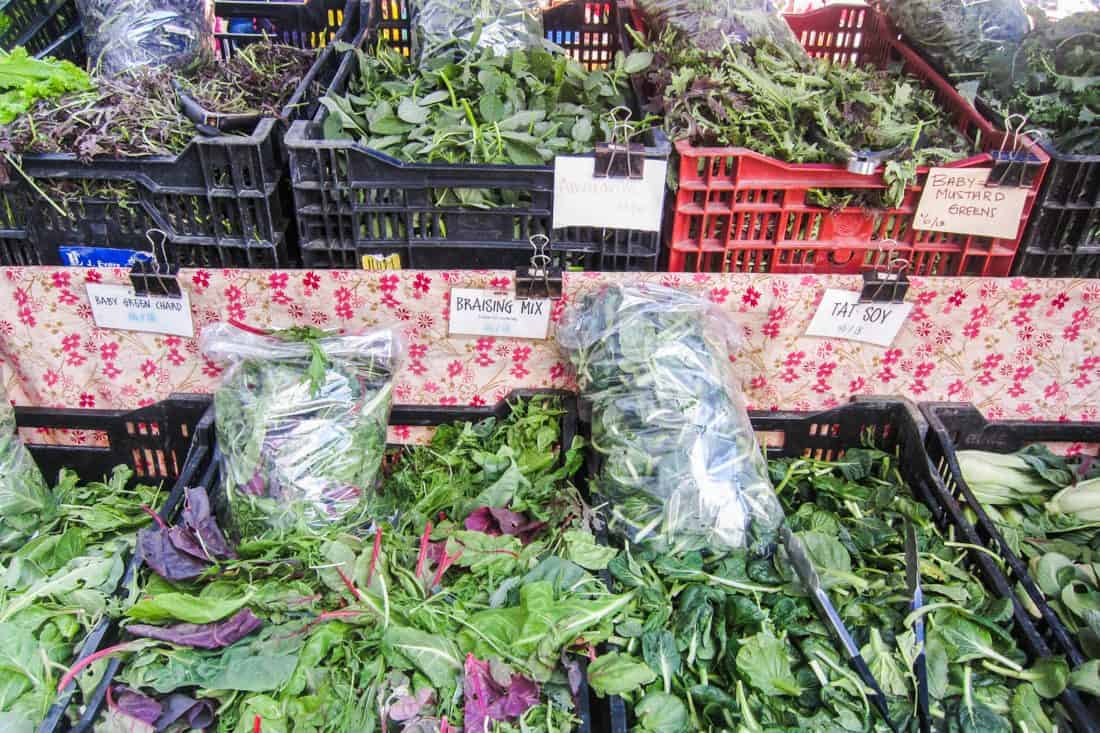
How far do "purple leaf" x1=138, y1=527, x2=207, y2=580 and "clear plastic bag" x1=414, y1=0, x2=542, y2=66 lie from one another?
1577mm

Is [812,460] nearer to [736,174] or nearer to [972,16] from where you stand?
[736,174]

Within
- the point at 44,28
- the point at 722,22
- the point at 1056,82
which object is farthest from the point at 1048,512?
the point at 44,28

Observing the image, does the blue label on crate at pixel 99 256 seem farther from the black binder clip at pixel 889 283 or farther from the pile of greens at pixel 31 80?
the black binder clip at pixel 889 283

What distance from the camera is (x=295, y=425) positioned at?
2.03 m

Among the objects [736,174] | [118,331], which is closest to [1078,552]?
[736,174]

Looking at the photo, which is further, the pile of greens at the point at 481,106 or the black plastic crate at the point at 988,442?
the pile of greens at the point at 481,106

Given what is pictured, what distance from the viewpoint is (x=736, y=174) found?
2105 millimetres

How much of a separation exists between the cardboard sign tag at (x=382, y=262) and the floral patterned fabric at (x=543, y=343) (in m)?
0.02

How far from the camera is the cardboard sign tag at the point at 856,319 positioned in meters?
2.30

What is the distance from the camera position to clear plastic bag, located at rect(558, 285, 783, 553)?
6.43ft

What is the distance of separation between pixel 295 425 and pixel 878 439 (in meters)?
1.63

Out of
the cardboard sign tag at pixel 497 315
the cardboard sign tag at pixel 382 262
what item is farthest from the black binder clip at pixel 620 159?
the cardboard sign tag at pixel 382 262

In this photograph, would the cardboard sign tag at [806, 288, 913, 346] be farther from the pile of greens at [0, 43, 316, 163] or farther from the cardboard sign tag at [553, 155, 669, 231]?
the pile of greens at [0, 43, 316, 163]

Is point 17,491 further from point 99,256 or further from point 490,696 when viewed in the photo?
point 490,696
